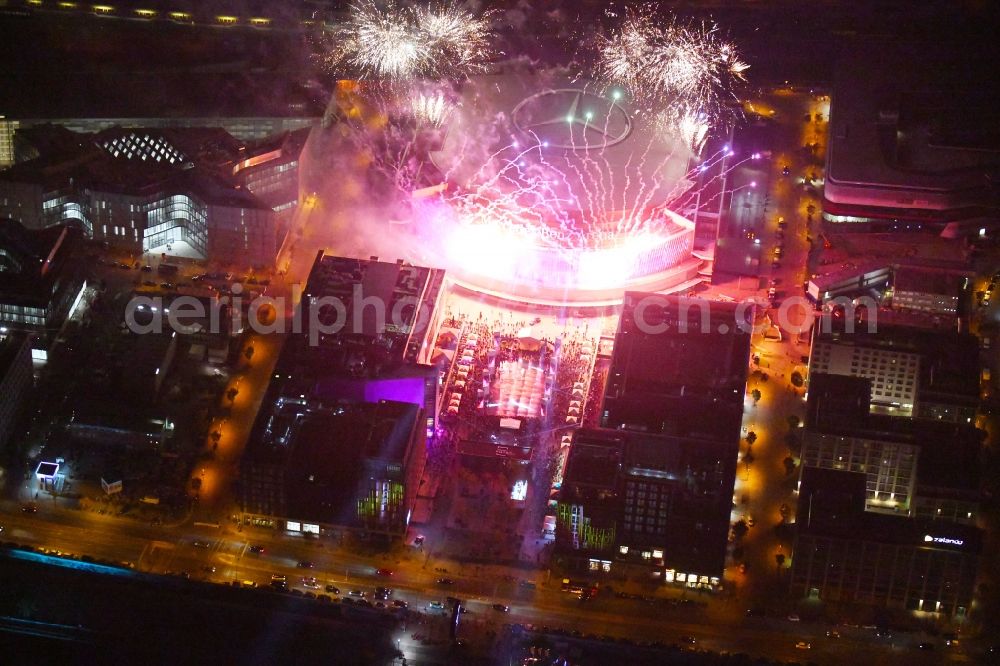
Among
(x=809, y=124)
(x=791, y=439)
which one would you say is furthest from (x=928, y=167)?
(x=791, y=439)

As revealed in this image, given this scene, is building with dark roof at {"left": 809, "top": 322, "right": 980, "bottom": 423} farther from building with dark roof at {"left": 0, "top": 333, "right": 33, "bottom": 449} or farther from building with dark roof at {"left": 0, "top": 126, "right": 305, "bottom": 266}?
building with dark roof at {"left": 0, "top": 333, "right": 33, "bottom": 449}

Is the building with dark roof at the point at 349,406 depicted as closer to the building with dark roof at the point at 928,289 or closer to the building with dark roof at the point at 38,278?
the building with dark roof at the point at 38,278

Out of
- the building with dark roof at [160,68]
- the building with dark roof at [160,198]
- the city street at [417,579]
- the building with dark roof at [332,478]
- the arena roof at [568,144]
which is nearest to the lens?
the city street at [417,579]

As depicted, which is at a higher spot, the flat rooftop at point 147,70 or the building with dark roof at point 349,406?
the flat rooftop at point 147,70

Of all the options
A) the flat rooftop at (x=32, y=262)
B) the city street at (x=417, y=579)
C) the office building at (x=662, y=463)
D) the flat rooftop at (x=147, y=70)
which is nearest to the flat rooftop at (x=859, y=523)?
the office building at (x=662, y=463)

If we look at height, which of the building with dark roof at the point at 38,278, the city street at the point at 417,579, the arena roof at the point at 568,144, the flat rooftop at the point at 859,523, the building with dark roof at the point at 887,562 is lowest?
the city street at the point at 417,579

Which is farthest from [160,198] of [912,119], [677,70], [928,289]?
[912,119]

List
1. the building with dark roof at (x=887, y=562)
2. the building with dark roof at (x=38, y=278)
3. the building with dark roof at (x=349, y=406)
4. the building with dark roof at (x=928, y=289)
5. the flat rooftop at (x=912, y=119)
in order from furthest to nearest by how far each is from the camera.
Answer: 1. the flat rooftop at (x=912, y=119)
2. the building with dark roof at (x=928, y=289)
3. the building with dark roof at (x=38, y=278)
4. the building with dark roof at (x=349, y=406)
5. the building with dark roof at (x=887, y=562)

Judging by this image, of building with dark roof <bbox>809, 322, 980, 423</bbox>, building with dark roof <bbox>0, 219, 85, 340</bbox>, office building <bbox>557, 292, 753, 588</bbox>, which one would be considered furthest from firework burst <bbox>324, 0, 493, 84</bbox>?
building with dark roof <bbox>809, 322, 980, 423</bbox>
